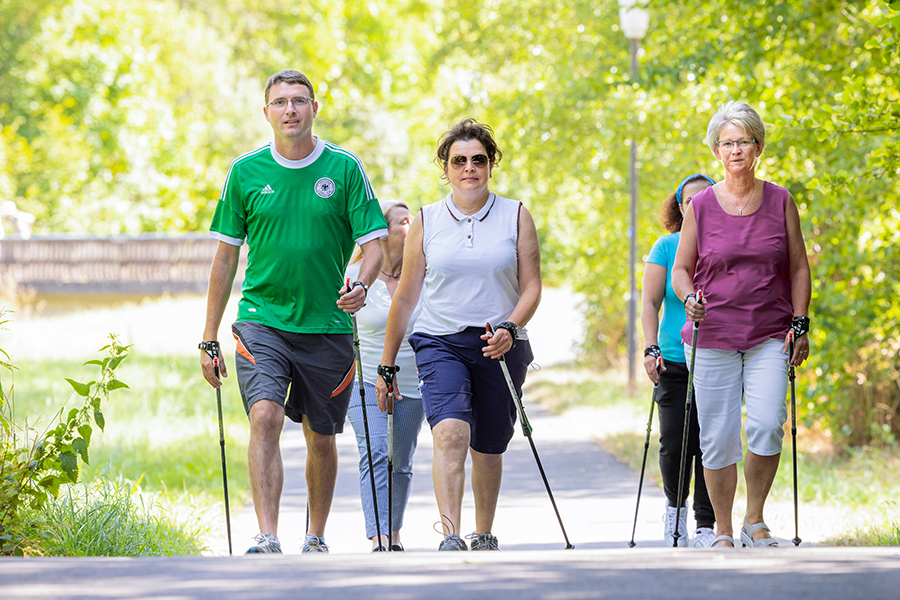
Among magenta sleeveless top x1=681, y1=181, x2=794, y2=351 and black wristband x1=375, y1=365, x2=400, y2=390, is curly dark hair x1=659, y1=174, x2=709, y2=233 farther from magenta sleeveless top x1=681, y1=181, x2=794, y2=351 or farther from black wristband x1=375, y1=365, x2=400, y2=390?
black wristband x1=375, y1=365, x2=400, y2=390

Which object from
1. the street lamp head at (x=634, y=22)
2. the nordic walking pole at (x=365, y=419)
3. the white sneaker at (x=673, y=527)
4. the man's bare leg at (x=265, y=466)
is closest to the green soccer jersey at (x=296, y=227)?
the nordic walking pole at (x=365, y=419)

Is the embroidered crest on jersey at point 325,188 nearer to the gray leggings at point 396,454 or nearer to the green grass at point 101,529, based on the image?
the gray leggings at point 396,454

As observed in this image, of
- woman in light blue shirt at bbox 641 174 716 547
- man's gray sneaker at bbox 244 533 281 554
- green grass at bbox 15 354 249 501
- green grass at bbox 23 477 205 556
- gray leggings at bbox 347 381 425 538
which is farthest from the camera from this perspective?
green grass at bbox 15 354 249 501

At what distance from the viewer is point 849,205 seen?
8766 millimetres

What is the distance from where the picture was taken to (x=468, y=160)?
5.78 meters

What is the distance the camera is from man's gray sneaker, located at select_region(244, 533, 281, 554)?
519cm

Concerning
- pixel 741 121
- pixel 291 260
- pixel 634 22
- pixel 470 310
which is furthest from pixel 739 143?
pixel 634 22

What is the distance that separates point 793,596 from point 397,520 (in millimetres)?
3065

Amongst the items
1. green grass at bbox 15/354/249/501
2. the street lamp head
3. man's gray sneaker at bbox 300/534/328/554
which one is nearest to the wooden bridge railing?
green grass at bbox 15/354/249/501

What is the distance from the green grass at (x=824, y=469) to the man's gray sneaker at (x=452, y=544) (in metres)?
2.28

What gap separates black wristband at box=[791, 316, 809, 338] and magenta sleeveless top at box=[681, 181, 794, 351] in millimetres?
80

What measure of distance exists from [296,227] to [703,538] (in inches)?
109

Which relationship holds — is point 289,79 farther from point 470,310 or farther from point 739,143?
point 739,143

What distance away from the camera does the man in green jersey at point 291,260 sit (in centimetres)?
558
